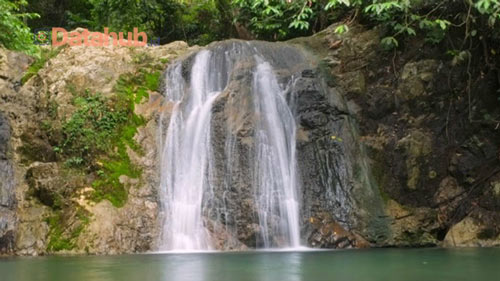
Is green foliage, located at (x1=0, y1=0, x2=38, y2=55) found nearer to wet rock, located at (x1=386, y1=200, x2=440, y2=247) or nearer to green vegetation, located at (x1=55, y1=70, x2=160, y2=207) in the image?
green vegetation, located at (x1=55, y1=70, x2=160, y2=207)

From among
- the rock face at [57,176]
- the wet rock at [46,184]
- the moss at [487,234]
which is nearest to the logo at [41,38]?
the rock face at [57,176]

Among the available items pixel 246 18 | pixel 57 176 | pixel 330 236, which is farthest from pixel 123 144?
pixel 246 18

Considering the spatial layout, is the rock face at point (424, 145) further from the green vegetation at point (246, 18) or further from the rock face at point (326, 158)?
the green vegetation at point (246, 18)

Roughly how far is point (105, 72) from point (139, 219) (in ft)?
10.9

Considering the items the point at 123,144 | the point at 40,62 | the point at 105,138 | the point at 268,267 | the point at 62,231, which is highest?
the point at 40,62

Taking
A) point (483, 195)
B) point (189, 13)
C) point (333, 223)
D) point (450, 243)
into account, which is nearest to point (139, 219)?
point (333, 223)

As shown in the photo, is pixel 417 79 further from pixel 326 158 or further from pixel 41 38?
pixel 41 38

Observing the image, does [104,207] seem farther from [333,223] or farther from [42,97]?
[333,223]

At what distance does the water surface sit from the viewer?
493 centimetres

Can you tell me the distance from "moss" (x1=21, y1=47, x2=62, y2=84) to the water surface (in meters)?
4.42

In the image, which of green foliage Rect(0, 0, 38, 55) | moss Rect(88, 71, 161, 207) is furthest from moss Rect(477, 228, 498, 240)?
green foliage Rect(0, 0, 38, 55)

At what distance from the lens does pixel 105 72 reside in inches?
403

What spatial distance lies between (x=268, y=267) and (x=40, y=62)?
739cm

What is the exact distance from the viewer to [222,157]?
902 cm
